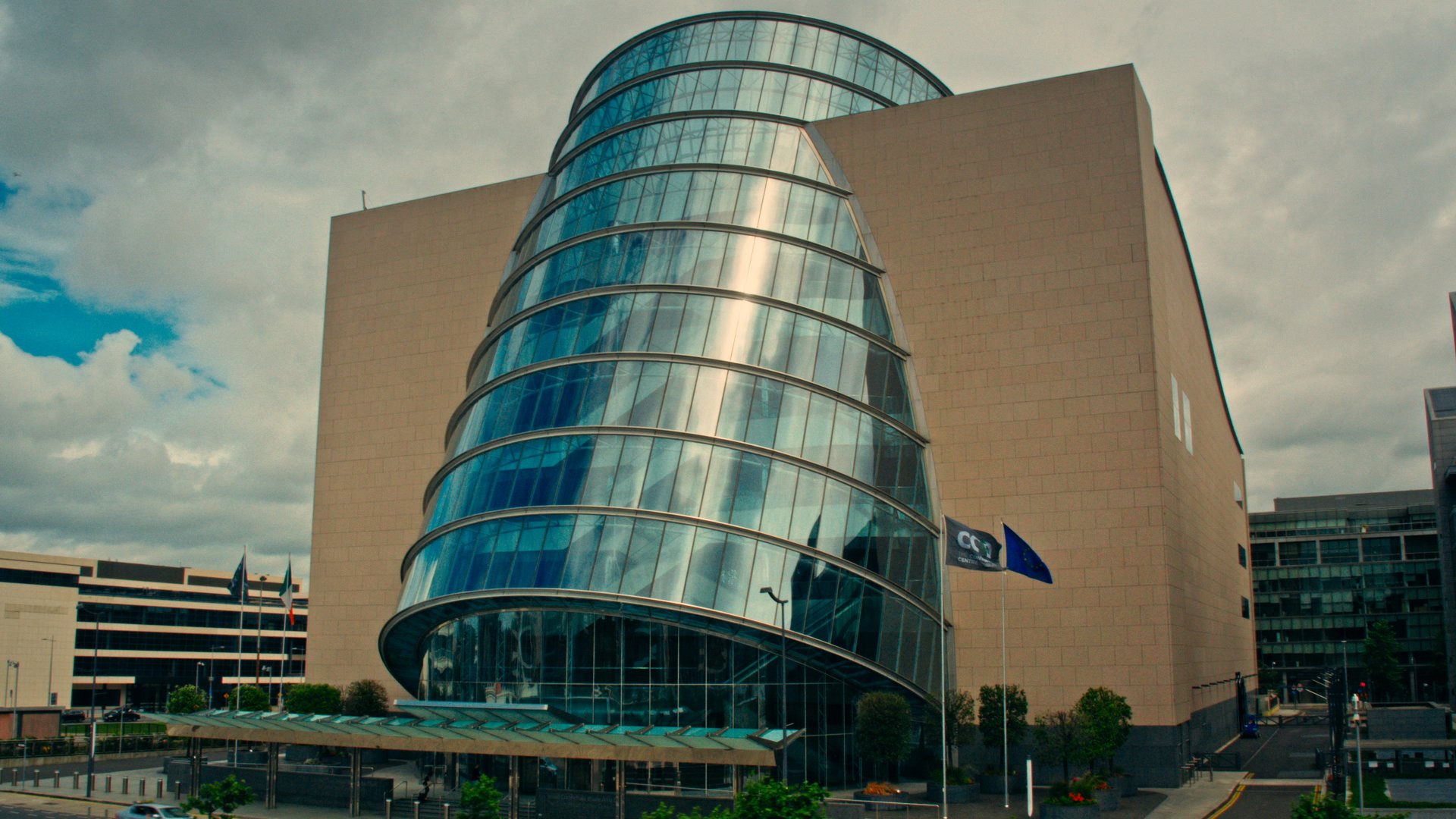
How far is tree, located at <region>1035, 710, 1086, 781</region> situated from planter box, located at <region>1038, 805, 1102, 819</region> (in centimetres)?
544

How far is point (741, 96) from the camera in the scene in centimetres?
6059

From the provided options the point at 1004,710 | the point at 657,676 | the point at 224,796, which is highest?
the point at 657,676

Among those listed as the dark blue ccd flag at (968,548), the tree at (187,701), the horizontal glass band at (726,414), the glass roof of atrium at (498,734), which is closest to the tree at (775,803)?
the glass roof of atrium at (498,734)

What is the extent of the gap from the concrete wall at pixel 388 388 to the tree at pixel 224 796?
20.9 metres

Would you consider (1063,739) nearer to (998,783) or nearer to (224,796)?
(998,783)

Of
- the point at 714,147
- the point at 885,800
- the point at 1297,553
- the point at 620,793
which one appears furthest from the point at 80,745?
the point at 1297,553

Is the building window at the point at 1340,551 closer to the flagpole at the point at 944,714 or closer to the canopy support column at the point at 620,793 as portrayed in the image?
the flagpole at the point at 944,714

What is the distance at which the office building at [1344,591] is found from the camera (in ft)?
441

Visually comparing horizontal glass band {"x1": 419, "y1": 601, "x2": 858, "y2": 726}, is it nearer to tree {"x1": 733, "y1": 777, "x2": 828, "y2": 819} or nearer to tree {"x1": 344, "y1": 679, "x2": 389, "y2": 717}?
tree {"x1": 733, "y1": 777, "x2": 828, "y2": 819}

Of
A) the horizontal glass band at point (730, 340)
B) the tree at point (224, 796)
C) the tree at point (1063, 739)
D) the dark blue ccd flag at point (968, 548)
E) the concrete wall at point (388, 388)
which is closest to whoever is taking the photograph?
the dark blue ccd flag at point (968, 548)

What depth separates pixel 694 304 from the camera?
5288 cm

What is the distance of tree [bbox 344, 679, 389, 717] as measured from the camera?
60.6 m

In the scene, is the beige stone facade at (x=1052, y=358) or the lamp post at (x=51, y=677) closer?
the beige stone facade at (x=1052, y=358)

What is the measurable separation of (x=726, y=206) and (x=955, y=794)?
28.6 m
